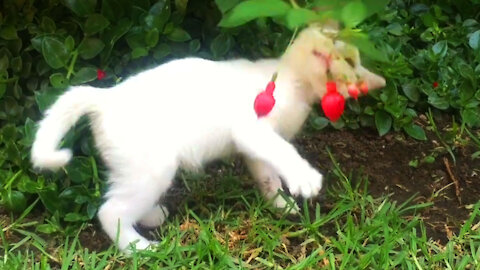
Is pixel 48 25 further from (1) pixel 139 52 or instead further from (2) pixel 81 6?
(1) pixel 139 52

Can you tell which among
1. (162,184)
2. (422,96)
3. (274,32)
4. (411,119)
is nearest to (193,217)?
(162,184)

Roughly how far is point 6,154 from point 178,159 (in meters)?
0.76

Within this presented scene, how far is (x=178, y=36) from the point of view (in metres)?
2.64

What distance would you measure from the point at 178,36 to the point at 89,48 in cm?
31

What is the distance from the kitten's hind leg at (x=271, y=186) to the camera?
7.78 ft

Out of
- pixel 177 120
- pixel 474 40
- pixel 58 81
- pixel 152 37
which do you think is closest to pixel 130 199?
pixel 177 120

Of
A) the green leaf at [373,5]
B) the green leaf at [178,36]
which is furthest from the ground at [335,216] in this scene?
the green leaf at [373,5]

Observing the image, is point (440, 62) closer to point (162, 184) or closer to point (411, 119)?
point (411, 119)

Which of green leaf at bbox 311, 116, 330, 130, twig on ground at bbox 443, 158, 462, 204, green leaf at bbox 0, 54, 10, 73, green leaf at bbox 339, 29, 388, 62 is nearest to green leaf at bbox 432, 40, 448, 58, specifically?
twig on ground at bbox 443, 158, 462, 204

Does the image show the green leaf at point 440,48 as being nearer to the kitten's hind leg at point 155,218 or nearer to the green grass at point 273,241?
the green grass at point 273,241

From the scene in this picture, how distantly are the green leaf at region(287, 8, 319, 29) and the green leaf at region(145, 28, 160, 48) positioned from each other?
3.82 ft

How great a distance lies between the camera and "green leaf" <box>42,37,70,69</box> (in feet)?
8.25

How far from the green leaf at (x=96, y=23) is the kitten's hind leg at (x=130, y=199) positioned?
69 cm

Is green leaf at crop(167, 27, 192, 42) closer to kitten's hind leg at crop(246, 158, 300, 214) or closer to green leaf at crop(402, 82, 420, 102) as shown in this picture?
kitten's hind leg at crop(246, 158, 300, 214)
